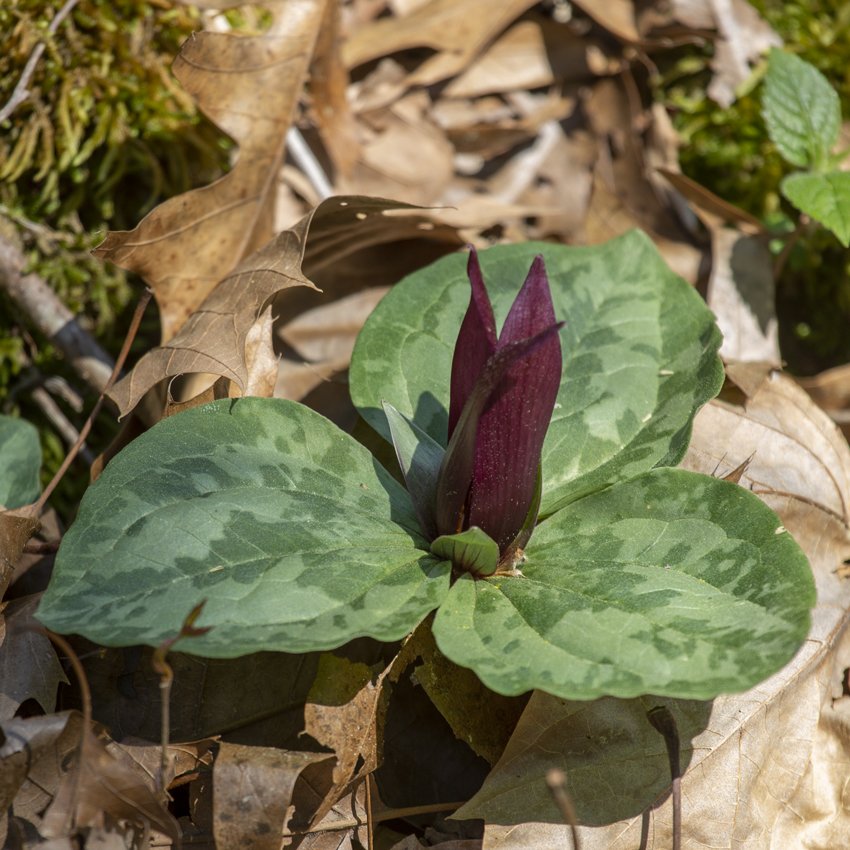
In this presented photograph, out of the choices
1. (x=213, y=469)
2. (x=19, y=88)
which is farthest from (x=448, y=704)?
(x=19, y=88)

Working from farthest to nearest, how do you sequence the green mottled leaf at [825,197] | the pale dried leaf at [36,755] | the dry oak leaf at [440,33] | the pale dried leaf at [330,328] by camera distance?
the dry oak leaf at [440,33] < the pale dried leaf at [330,328] < the green mottled leaf at [825,197] < the pale dried leaf at [36,755]

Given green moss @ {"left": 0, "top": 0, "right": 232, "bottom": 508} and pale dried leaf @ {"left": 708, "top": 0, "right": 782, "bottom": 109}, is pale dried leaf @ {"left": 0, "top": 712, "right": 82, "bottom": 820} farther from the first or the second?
pale dried leaf @ {"left": 708, "top": 0, "right": 782, "bottom": 109}

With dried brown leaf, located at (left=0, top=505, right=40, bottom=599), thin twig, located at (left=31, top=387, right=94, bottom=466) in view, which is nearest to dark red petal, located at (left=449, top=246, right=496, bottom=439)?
dried brown leaf, located at (left=0, top=505, right=40, bottom=599)

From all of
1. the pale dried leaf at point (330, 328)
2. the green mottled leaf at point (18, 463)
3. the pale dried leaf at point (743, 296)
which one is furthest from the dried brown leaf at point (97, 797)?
the pale dried leaf at point (743, 296)

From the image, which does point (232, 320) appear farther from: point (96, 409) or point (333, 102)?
point (333, 102)

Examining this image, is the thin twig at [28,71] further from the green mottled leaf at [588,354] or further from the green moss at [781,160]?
the green moss at [781,160]
